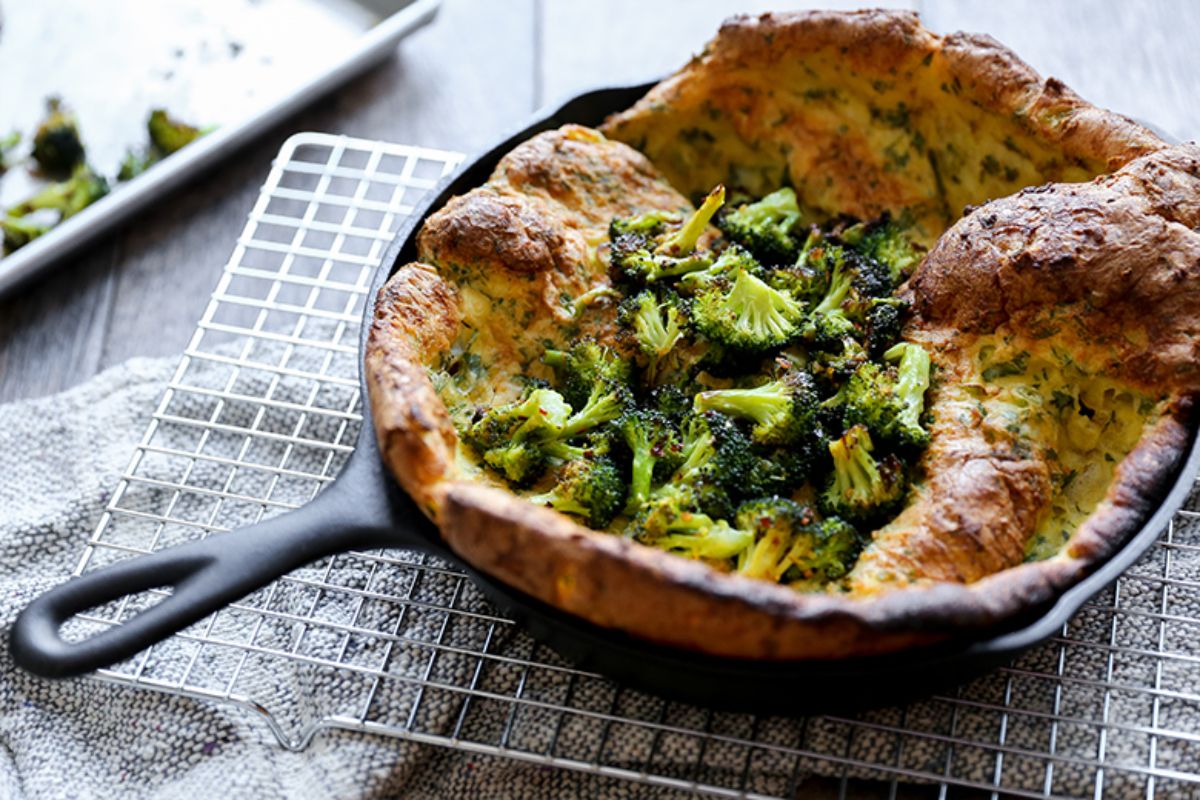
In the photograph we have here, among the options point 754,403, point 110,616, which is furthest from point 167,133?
point 754,403

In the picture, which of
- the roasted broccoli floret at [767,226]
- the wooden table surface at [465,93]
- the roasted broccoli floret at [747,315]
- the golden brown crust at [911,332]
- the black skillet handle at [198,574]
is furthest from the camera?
A: the wooden table surface at [465,93]

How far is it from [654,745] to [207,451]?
1494mm

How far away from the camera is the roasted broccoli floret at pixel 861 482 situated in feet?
8.21

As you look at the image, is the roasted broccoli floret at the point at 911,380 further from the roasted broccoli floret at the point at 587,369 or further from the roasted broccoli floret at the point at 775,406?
the roasted broccoli floret at the point at 587,369

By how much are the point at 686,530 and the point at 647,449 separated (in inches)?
8.6

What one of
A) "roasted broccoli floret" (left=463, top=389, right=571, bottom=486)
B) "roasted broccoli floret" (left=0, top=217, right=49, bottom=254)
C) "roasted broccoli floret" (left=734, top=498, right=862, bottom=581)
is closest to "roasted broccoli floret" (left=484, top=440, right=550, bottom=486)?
"roasted broccoli floret" (left=463, top=389, right=571, bottom=486)

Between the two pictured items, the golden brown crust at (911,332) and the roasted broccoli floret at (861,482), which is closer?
the golden brown crust at (911,332)

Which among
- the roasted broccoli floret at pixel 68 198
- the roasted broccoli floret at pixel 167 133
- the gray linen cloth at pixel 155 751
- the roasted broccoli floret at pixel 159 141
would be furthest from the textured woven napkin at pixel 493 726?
the roasted broccoli floret at pixel 167 133

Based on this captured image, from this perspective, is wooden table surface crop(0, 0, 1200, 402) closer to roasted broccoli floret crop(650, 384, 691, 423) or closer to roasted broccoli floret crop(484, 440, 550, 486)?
roasted broccoli floret crop(650, 384, 691, 423)

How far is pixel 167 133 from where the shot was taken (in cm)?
436

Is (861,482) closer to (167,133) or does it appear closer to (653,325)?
(653,325)

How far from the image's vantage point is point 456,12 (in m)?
5.02

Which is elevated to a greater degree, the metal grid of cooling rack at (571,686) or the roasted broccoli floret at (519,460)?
the roasted broccoli floret at (519,460)

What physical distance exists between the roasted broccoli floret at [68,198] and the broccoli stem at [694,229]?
86.6 inches
